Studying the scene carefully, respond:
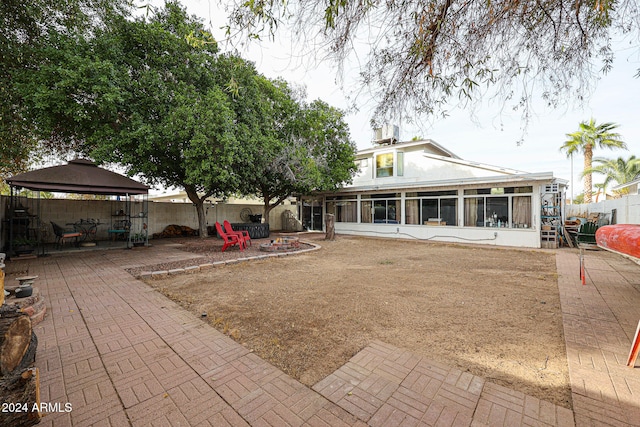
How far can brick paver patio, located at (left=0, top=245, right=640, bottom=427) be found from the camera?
1927mm

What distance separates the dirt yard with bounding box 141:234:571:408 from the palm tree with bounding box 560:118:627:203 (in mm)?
19758

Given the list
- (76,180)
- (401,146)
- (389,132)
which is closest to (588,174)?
(401,146)

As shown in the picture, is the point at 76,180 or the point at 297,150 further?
the point at 297,150

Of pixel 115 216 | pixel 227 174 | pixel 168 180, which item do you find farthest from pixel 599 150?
pixel 115 216

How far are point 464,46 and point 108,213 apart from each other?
583 inches

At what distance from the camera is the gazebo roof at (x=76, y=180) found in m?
7.31

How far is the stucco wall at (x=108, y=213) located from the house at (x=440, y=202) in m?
5.83

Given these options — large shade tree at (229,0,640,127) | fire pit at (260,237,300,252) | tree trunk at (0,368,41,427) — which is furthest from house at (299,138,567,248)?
tree trunk at (0,368,41,427)

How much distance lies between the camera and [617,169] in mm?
20406

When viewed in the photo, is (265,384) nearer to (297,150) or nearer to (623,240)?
(623,240)

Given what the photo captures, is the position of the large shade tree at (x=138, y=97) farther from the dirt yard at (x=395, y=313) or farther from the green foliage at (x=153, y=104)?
the dirt yard at (x=395, y=313)

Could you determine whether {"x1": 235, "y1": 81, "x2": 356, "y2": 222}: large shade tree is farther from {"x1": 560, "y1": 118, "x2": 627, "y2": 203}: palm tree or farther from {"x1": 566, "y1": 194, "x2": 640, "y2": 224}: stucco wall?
{"x1": 560, "y1": 118, "x2": 627, "y2": 203}: palm tree

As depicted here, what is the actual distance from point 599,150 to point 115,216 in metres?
31.4

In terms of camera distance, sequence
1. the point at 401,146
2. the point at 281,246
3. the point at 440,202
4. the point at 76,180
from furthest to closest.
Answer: the point at 401,146 → the point at 440,202 → the point at 281,246 → the point at 76,180
